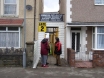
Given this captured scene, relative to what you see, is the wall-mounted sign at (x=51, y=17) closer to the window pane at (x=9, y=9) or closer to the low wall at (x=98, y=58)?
the window pane at (x=9, y=9)

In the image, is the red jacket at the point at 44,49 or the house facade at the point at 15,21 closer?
the red jacket at the point at 44,49

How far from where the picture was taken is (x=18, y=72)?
11.6m

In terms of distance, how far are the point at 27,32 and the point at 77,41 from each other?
13.8 feet

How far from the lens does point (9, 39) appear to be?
1692 centimetres

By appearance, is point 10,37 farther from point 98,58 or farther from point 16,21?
point 98,58

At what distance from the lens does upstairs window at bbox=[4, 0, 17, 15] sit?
17.6 meters

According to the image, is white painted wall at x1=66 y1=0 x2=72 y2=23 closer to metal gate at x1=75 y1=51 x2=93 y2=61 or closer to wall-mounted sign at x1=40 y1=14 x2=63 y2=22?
wall-mounted sign at x1=40 y1=14 x2=63 y2=22

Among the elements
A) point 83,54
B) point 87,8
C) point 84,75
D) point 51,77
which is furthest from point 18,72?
point 87,8

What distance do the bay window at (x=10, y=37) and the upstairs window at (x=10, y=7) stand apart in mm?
1556

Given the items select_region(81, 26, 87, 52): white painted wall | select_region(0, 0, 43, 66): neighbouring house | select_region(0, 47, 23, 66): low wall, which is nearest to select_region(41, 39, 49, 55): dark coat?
select_region(0, 47, 23, 66): low wall

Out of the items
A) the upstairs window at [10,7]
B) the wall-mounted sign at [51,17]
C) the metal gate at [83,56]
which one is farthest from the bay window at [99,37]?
the upstairs window at [10,7]

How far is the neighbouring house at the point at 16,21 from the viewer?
16.8m

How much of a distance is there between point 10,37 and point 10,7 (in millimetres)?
2564

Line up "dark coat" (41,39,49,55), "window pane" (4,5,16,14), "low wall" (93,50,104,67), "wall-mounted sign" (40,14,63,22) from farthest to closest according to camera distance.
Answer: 1. "wall-mounted sign" (40,14,63,22)
2. "window pane" (4,5,16,14)
3. "dark coat" (41,39,49,55)
4. "low wall" (93,50,104,67)
